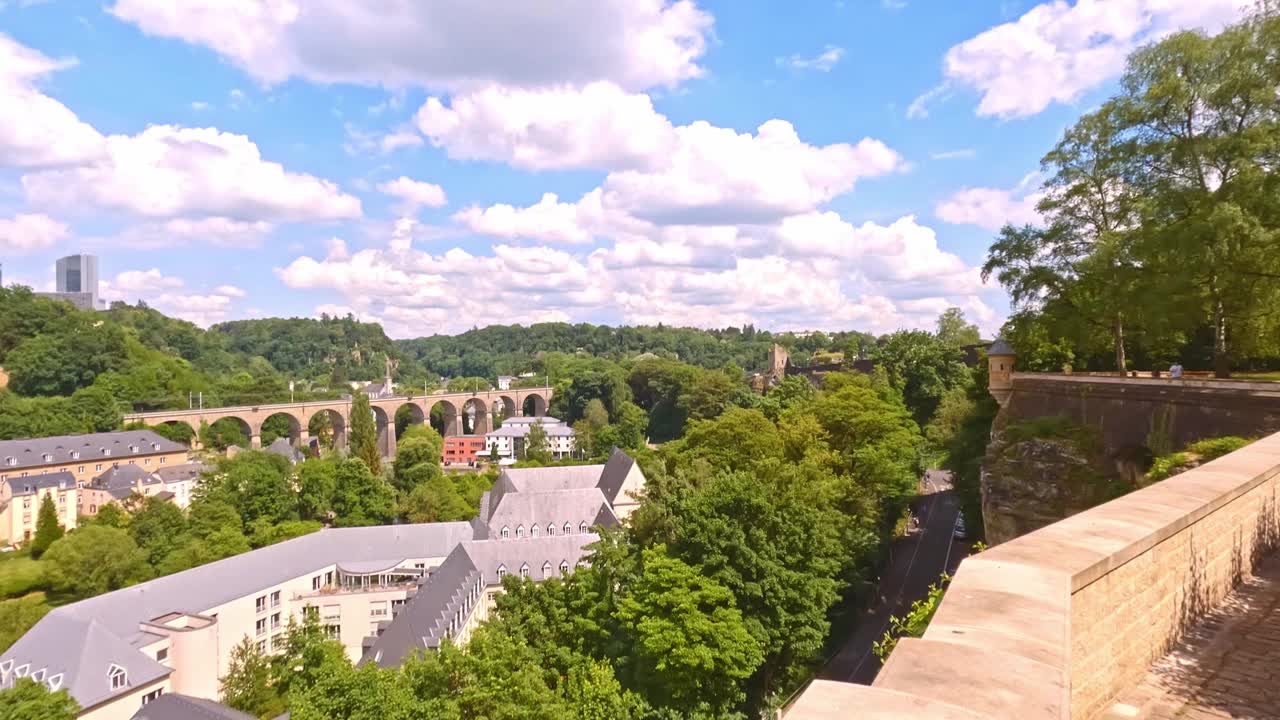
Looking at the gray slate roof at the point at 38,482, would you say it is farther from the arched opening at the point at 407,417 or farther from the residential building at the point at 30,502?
the arched opening at the point at 407,417

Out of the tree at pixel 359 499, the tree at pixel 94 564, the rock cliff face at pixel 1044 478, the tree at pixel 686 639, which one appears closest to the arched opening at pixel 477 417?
the tree at pixel 359 499

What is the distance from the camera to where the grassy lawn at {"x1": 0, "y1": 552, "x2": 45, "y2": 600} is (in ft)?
140

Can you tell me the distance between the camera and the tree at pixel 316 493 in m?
54.1

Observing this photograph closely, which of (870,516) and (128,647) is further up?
(870,516)

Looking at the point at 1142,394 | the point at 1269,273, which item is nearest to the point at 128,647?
the point at 1142,394

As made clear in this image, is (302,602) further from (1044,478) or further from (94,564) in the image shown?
(1044,478)

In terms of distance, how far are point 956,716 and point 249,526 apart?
57.6 meters

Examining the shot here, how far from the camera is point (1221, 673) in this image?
5328 millimetres

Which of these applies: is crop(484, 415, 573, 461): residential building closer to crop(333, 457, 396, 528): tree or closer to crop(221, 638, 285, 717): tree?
crop(333, 457, 396, 528): tree

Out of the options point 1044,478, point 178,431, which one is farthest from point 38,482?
point 1044,478

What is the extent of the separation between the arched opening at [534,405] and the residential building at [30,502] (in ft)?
262

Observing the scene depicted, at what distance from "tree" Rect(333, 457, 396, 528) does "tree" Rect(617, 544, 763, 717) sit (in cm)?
3972

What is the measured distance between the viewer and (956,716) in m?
2.56

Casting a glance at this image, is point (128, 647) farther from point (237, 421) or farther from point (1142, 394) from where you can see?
point (237, 421)
